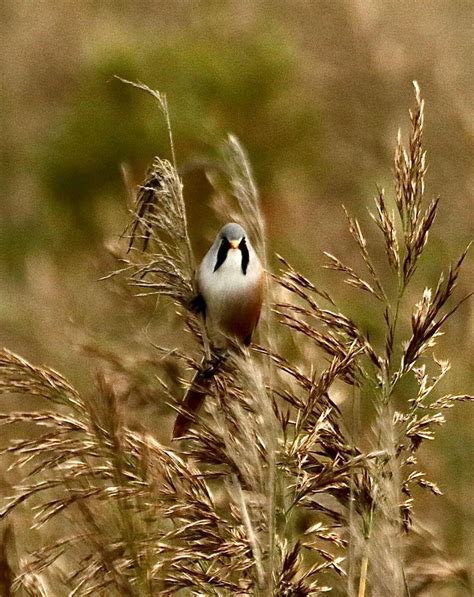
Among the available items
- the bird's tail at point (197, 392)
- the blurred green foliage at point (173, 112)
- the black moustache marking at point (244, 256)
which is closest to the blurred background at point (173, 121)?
the blurred green foliage at point (173, 112)

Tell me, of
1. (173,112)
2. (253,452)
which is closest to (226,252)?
(253,452)

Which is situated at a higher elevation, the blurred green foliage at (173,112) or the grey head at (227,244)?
the blurred green foliage at (173,112)

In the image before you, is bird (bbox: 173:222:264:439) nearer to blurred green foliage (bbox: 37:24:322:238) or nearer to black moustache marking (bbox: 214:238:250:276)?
black moustache marking (bbox: 214:238:250:276)

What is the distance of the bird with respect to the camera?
8.50 ft

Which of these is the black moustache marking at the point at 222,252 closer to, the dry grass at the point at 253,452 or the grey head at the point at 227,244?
the grey head at the point at 227,244

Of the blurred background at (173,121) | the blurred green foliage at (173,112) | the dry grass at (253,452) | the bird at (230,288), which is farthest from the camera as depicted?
the blurred green foliage at (173,112)

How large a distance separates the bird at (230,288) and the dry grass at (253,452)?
21 centimetres

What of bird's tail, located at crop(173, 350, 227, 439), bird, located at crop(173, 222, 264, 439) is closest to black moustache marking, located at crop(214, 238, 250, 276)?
bird, located at crop(173, 222, 264, 439)

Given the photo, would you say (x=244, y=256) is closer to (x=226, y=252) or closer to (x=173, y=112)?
(x=226, y=252)

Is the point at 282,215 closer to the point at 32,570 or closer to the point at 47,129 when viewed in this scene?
the point at 47,129

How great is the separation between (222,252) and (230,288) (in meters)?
0.07

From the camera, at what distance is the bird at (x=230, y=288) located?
8.50ft

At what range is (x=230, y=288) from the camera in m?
2.72

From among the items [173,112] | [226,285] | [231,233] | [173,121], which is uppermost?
[173,112]
